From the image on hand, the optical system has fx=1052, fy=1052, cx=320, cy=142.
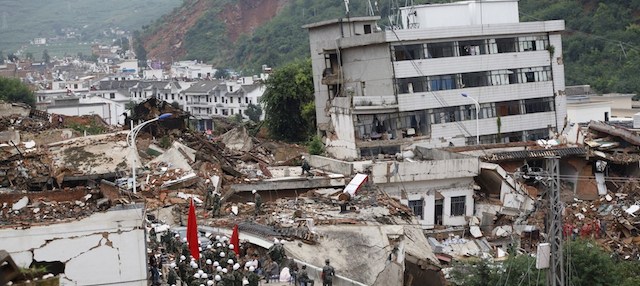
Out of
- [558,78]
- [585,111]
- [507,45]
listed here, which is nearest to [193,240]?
[507,45]

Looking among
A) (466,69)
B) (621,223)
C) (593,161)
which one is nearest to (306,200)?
(621,223)

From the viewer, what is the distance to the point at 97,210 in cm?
1648

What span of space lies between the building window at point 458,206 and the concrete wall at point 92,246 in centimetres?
1738

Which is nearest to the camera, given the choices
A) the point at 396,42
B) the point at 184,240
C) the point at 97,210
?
the point at 97,210

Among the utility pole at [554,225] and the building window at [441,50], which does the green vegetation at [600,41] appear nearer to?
the building window at [441,50]

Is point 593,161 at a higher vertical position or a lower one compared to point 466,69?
lower

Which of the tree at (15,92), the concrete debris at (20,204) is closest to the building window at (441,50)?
the concrete debris at (20,204)

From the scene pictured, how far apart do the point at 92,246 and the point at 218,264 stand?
9.64 ft

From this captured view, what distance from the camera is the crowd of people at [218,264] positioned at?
16938 mm

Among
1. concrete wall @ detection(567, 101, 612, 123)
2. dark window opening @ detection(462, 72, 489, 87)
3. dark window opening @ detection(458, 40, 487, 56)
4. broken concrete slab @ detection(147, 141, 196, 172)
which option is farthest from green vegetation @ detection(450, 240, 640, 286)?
concrete wall @ detection(567, 101, 612, 123)

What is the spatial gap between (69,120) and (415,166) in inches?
922

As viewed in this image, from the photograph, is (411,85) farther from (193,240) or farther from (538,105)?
(193,240)

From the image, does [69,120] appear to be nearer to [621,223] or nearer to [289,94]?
[289,94]

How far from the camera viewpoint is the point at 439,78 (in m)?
38.5
